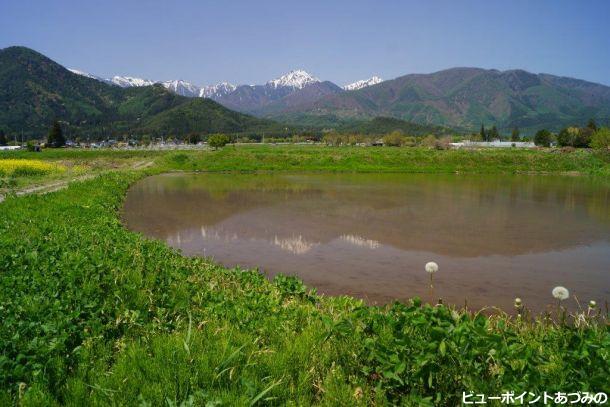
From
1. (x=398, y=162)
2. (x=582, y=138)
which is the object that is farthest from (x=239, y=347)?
(x=582, y=138)

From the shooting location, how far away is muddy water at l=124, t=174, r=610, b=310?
11188mm

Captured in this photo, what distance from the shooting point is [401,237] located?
55.1 feet

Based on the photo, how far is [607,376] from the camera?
3582 millimetres

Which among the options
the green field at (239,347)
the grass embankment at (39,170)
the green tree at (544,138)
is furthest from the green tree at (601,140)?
the green field at (239,347)

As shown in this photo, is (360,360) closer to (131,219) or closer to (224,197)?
(131,219)

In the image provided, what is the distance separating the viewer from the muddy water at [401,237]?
11188 mm

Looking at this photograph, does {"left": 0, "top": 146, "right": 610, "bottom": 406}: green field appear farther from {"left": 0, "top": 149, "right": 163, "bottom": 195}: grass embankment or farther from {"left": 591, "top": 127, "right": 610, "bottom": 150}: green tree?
{"left": 591, "top": 127, "right": 610, "bottom": 150}: green tree

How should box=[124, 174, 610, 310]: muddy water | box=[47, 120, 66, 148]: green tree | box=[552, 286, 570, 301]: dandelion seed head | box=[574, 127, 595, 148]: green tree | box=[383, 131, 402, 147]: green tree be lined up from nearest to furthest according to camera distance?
box=[552, 286, 570, 301]: dandelion seed head < box=[124, 174, 610, 310]: muddy water < box=[574, 127, 595, 148]: green tree < box=[47, 120, 66, 148]: green tree < box=[383, 131, 402, 147]: green tree

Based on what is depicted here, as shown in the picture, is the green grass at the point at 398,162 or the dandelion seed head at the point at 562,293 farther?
the green grass at the point at 398,162

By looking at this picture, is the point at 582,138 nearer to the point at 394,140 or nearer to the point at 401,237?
the point at 394,140

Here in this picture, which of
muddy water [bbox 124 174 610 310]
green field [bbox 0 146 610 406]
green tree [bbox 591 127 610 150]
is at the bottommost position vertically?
muddy water [bbox 124 174 610 310]

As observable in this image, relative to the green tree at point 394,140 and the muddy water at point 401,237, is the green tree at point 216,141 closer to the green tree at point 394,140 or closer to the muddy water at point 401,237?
the green tree at point 394,140

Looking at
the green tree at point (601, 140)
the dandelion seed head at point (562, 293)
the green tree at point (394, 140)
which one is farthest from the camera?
the green tree at point (394, 140)

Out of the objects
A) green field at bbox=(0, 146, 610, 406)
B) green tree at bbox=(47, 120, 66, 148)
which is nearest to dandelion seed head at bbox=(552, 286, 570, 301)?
green field at bbox=(0, 146, 610, 406)
